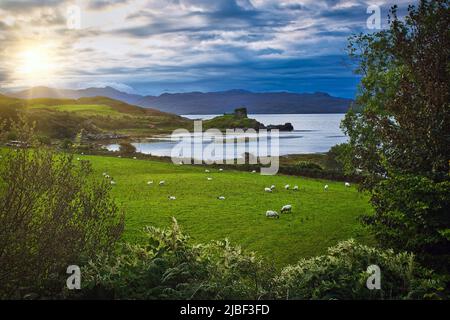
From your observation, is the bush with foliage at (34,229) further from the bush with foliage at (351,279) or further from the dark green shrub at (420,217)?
the dark green shrub at (420,217)

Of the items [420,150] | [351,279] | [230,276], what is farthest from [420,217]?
[230,276]

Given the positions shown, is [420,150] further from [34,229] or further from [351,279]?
[34,229]

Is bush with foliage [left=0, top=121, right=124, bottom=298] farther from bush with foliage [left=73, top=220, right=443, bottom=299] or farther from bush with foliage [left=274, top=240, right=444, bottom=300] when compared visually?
bush with foliage [left=274, top=240, right=444, bottom=300]

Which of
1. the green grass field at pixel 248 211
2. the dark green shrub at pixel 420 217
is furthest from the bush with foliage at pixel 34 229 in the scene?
the green grass field at pixel 248 211

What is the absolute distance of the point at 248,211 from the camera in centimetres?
2625

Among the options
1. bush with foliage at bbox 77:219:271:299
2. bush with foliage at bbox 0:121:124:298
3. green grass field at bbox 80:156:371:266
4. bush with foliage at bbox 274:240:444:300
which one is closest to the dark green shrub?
bush with foliage at bbox 274:240:444:300

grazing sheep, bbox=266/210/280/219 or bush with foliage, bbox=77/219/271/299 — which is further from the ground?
bush with foliage, bbox=77/219/271/299

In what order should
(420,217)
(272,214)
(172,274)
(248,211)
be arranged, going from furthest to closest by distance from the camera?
1. (248,211)
2. (272,214)
3. (420,217)
4. (172,274)

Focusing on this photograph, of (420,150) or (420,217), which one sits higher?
(420,150)

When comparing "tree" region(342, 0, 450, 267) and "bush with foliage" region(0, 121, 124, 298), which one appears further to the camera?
"tree" region(342, 0, 450, 267)

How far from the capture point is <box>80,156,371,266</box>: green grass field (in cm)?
2011

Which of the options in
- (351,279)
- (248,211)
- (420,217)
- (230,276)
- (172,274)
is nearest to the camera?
(172,274)
